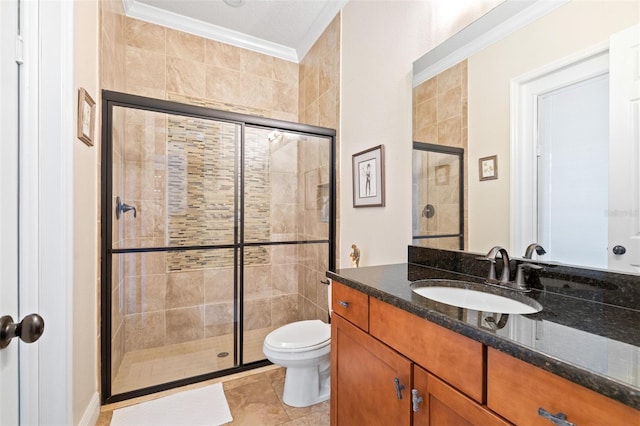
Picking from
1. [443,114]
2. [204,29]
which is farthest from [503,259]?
[204,29]

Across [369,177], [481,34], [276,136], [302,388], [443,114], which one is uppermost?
[481,34]

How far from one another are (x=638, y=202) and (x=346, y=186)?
1.64 metres

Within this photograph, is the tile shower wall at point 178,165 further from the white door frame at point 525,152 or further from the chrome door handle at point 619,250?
the chrome door handle at point 619,250

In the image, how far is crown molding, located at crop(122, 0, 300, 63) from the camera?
95.0 inches

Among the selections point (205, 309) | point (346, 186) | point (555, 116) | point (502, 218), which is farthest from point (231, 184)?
point (555, 116)

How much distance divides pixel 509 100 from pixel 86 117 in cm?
190

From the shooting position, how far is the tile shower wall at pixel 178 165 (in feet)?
6.87

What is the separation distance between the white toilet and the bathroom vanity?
19.3 inches

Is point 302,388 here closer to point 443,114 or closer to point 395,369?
point 395,369

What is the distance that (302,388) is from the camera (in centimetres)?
178

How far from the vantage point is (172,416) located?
168 centimetres

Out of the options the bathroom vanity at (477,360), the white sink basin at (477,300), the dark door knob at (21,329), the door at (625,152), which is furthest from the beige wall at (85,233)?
the door at (625,152)

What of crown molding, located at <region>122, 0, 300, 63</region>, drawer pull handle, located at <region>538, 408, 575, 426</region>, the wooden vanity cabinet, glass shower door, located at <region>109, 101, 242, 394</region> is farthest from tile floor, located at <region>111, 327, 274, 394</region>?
crown molding, located at <region>122, 0, 300, 63</region>

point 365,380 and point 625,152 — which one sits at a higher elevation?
point 625,152
